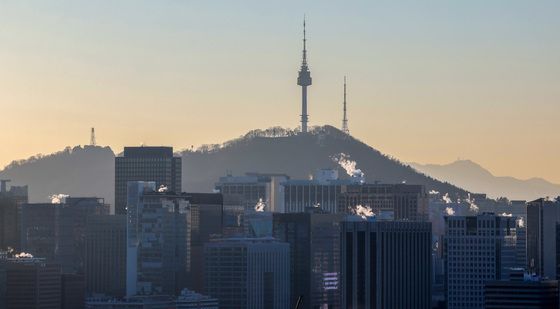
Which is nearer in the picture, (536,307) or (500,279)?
(536,307)

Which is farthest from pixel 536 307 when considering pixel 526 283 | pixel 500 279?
pixel 500 279

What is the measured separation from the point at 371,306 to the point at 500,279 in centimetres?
1141

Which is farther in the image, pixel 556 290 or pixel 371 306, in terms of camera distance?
pixel 371 306

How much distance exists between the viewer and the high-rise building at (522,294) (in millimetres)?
180000

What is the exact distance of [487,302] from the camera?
185m

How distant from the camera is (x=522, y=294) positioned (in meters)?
181

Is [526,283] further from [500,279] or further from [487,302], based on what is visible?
[500,279]

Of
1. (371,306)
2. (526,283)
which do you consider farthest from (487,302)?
(371,306)

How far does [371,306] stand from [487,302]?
17.3 meters

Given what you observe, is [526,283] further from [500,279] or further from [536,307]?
[500,279]

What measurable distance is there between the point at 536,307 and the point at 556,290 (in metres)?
5.19

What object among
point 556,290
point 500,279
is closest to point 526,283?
point 556,290

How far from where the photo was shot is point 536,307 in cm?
17938

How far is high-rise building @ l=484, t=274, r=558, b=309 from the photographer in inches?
7087
